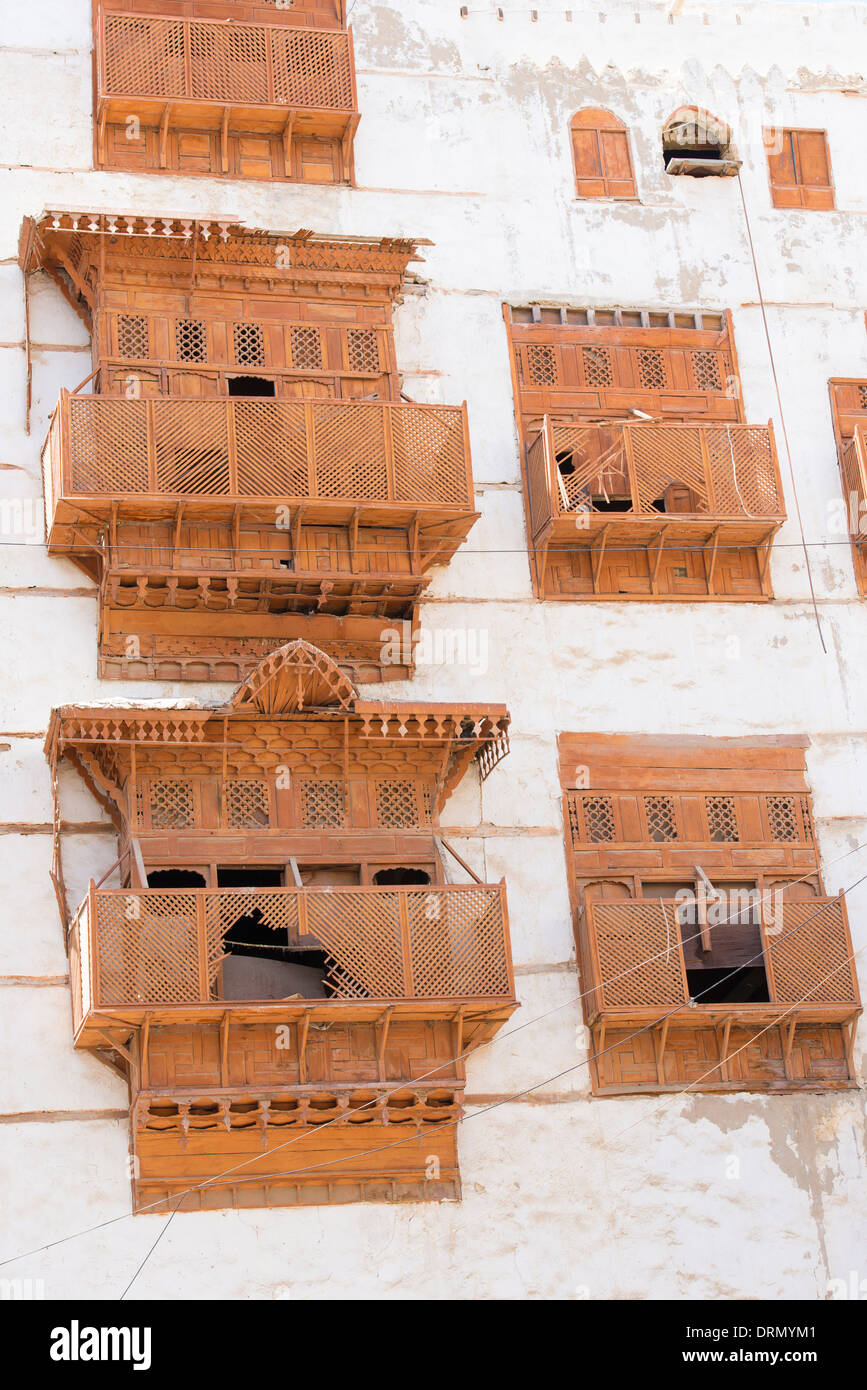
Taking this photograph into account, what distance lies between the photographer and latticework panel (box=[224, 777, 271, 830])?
57.7ft

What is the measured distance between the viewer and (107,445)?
58.5 ft

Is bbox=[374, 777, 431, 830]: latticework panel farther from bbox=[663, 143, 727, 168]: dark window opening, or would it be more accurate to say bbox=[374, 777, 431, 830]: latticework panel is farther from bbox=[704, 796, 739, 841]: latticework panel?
bbox=[663, 143, 727, 168]: dark window opening

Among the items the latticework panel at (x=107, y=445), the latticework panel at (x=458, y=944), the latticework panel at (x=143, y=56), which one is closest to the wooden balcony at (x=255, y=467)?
the latticework panel at (x=107, y=445)

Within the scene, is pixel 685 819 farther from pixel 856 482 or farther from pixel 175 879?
A: pixel 175 879

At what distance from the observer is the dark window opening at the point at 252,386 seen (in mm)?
19328

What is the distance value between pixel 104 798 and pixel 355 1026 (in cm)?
290

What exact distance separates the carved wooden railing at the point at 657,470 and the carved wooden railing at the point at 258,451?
3.64 ft

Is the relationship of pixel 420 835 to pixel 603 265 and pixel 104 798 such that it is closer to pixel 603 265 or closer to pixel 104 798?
pixel 104 798

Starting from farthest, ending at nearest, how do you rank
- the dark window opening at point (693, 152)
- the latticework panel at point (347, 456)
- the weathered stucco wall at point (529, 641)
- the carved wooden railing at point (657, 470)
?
the dark window opening at point (693, 152), the carved wooden railing at point (657, 470), the latticework panel at point (347, 456), the weathered stucco wall at point (529, 641)

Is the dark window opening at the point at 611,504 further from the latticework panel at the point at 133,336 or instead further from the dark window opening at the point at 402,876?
the latticework panel at the point at 133,336

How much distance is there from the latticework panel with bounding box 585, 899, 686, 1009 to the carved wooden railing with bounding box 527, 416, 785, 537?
3.65m

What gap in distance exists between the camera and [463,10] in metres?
21.8

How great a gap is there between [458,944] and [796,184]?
9510 mm
